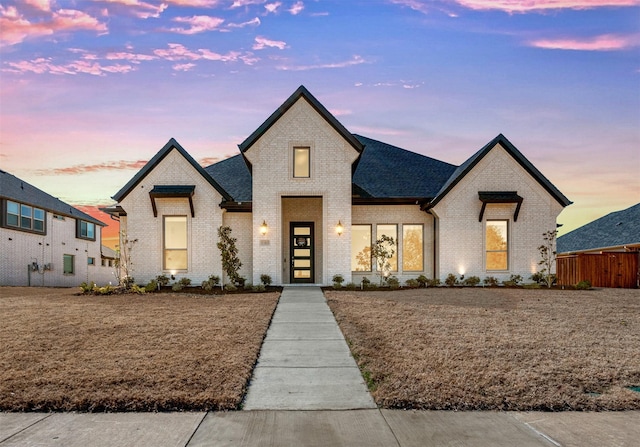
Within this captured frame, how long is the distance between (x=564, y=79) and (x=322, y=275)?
11729 millimetres

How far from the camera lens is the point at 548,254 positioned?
776 inches

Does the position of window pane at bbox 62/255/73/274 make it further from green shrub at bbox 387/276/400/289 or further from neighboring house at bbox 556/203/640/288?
neighboring house at bbox 556/203/640/288

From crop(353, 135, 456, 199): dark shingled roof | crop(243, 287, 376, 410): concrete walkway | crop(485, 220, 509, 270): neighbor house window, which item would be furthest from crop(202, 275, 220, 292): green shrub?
crop(485, 220, 509, 270): neighbor house window

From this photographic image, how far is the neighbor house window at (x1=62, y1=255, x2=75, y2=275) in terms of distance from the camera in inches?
1462

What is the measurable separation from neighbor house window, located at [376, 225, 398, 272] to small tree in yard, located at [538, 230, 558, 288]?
586 centimetres

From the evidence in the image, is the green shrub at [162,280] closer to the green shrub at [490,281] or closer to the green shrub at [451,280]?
the green shrub at [451,280]

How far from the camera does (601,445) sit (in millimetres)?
4496

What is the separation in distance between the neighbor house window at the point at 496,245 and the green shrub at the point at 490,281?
46 centimetres

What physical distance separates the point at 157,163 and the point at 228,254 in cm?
492

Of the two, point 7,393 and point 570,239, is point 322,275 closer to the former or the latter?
point 7,393

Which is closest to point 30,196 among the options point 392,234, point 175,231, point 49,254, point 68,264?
point 49,254

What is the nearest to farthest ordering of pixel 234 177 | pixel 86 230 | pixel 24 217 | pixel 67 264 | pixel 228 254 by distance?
1. pixel 228 254
2. pixel 234 177
3. pixel 24 217
4. pixel 67 264
5. pixel 86 230

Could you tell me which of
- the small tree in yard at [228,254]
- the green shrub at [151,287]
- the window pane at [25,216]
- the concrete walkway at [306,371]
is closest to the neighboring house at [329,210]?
the small tree in yard at [228,254]

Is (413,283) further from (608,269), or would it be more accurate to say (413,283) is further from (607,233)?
(607,233)
